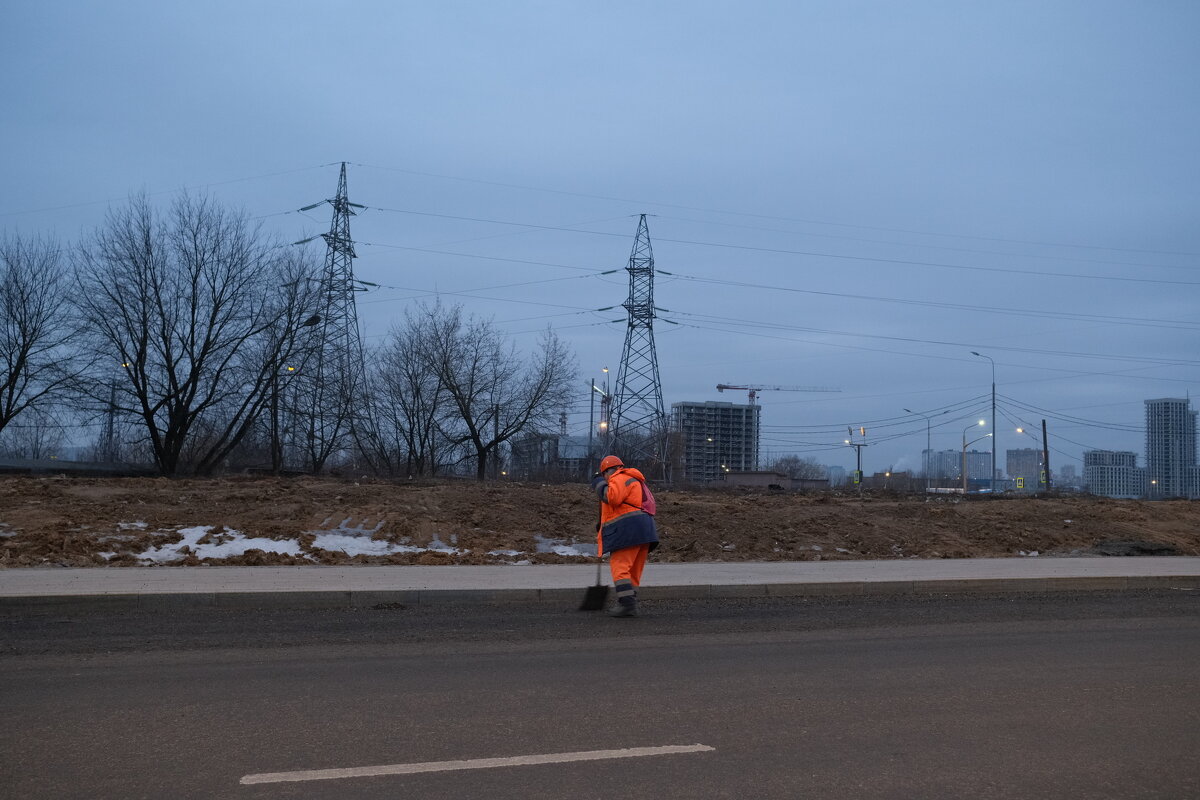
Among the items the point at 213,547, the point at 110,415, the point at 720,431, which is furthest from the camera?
the point at 720,431

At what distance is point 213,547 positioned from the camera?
1606 centimetres

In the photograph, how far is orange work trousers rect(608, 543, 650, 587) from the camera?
1114 centimetres

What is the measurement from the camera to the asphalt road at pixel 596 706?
4.88 meters

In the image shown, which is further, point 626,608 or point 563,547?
point 563,547

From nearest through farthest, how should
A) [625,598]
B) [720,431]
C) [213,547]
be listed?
[625,598]
[213,547]
[720,431]

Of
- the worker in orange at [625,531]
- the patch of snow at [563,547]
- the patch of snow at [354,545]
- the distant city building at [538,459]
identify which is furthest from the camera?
the distant city building at [538,459]

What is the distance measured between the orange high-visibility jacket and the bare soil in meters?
5.79

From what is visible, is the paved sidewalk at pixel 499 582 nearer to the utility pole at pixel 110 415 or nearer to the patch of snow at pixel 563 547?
the patch of snow at pixel 563 547

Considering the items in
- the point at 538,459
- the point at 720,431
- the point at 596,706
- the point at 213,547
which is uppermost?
the point at 720,431

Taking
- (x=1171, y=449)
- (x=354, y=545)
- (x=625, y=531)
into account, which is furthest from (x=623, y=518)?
(x=1171, y=449)

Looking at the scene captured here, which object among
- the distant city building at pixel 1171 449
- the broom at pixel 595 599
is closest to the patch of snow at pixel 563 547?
the broom at pixel 595 599

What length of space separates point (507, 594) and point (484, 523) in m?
7.14

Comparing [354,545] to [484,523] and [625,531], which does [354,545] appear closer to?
[484,523]

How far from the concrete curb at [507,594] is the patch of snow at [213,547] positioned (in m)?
4.34
